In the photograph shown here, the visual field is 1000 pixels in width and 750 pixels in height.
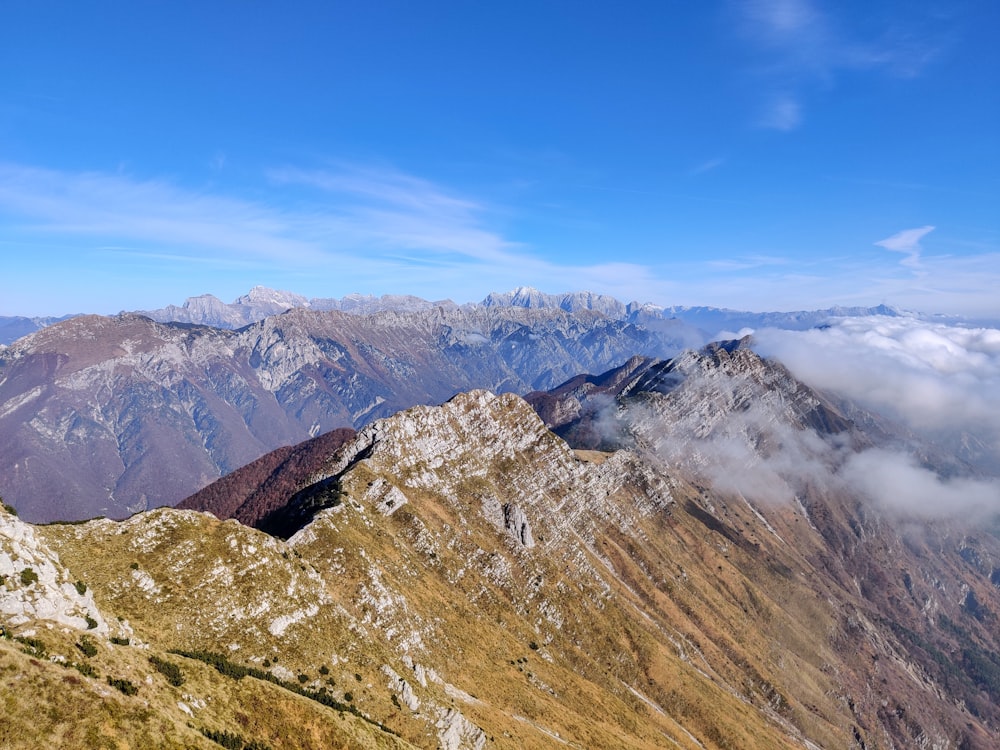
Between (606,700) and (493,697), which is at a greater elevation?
(493,697)

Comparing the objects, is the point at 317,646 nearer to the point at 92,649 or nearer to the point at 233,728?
the point at 233,728

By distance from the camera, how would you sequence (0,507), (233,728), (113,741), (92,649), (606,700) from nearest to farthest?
(113,741) → (92,649) → (233,728) → (0,507) → (606,700)

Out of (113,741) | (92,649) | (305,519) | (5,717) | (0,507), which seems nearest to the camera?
(5,717)

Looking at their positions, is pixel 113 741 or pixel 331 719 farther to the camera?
pixel 331 719

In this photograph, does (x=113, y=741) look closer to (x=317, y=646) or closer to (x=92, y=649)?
(x=92, y=649)

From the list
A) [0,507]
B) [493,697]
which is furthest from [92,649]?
[493,697]

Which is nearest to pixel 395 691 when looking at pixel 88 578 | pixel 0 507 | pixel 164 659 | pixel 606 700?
pixel 164 659

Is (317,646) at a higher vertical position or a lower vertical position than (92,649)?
lower

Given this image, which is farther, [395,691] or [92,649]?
[395,691]

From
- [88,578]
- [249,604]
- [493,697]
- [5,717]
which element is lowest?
[493,697]
